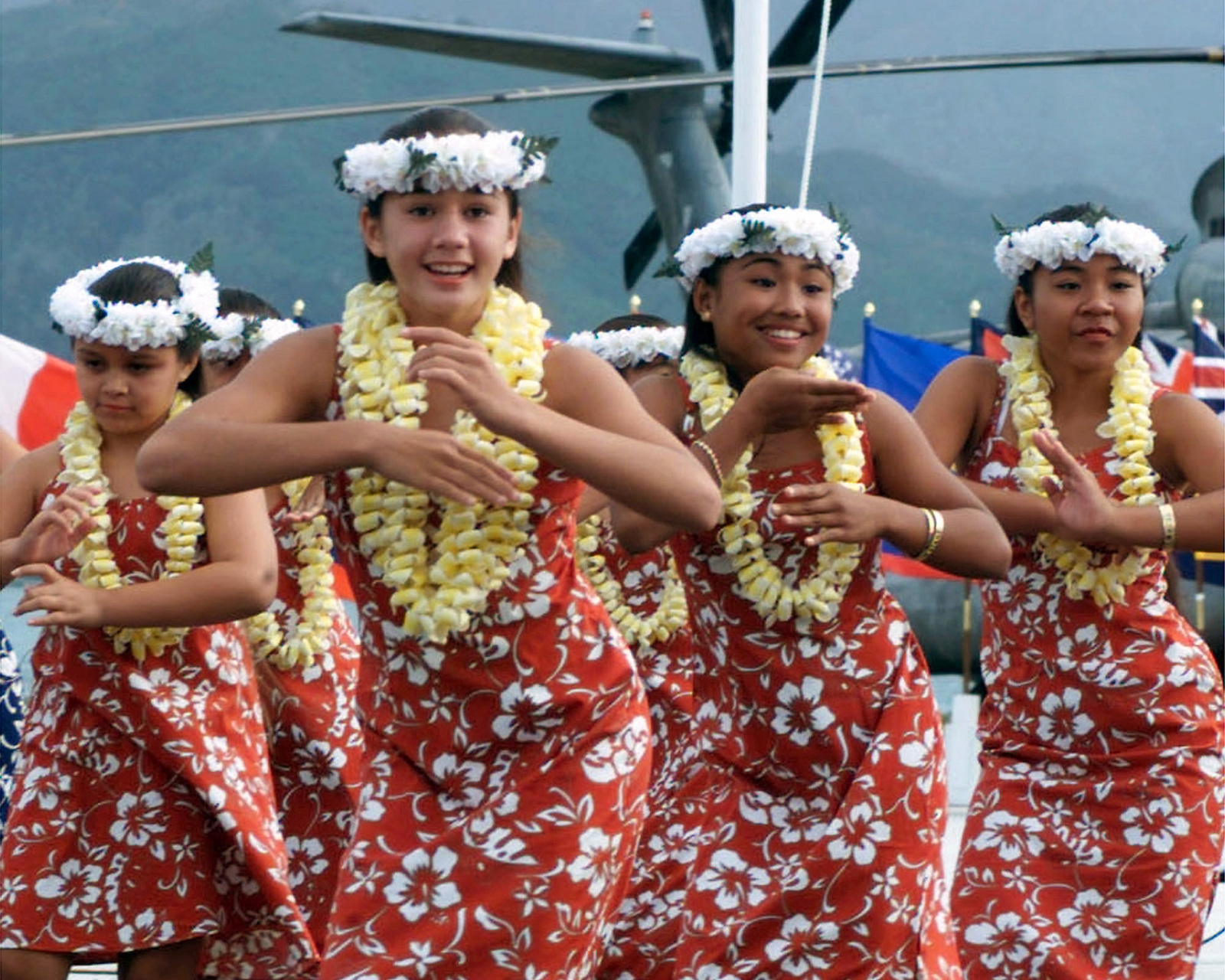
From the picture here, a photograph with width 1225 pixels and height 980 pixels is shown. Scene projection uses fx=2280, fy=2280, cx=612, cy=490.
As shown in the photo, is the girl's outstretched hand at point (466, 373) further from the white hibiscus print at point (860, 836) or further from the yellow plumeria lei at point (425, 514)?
the white hibiscus print at point (860, 836)

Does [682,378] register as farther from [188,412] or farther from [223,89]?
[223,89]

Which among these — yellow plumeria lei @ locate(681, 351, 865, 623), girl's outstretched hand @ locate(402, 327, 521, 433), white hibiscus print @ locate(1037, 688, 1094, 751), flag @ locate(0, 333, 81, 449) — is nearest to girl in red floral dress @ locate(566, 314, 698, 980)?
white hibiscus print @ locate(1037, 688, 1094, 751)

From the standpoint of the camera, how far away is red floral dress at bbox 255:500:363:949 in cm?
525

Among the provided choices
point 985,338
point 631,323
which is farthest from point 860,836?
point 985,338

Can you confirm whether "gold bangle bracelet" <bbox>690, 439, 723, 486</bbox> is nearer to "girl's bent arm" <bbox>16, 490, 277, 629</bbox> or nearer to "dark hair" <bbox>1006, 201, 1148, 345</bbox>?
"girl's bent arm" <bbox>16, 490, 277, 629</bbox>

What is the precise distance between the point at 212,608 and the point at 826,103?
29.3 metres

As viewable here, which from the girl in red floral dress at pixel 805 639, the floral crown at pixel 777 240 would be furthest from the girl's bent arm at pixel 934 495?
the floral crown at pixel 777 240

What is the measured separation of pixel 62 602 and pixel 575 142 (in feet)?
97.7

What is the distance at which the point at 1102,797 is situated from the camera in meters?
4.53

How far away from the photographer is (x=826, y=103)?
32.6 m

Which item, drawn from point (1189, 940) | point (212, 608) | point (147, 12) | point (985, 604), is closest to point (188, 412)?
point (212, 608)

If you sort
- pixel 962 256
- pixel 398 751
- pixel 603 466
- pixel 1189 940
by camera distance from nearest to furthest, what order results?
pixel 603 466
pixel 398 751
pixel 1189 940
pixel 962 256

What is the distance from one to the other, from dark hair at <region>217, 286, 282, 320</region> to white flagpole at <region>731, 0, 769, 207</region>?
1.44 m

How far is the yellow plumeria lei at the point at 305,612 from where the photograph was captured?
5254 mm
